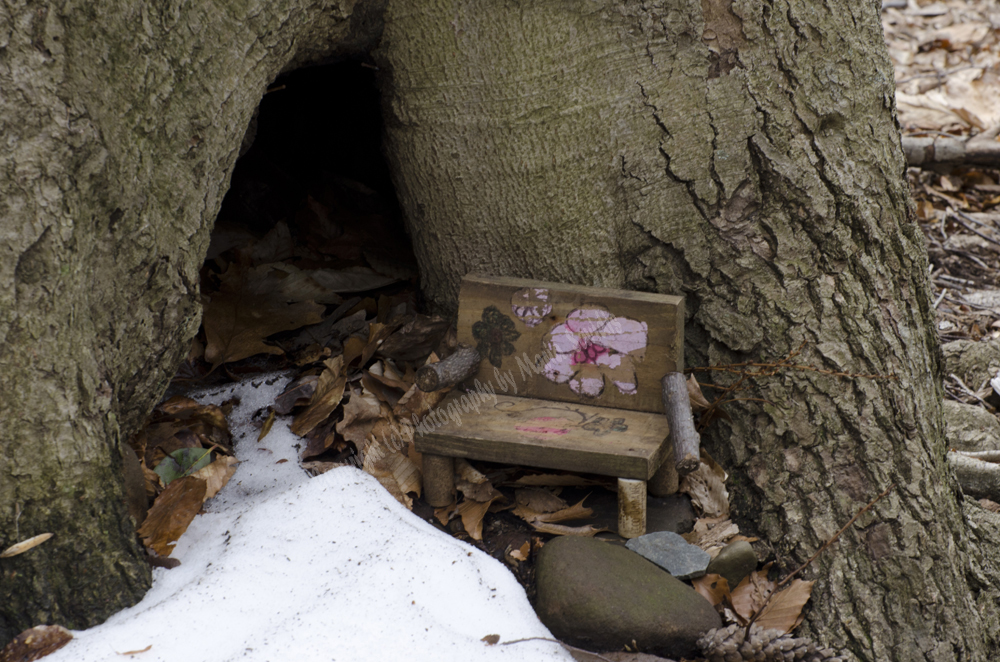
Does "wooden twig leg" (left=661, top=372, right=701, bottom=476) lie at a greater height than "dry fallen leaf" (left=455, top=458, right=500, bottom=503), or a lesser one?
greater

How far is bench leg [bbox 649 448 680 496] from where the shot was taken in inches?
85.0

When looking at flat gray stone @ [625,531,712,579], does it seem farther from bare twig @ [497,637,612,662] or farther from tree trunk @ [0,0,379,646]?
tree trunk @ [0,0,379,646]

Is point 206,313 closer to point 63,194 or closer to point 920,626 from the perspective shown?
point 63,194

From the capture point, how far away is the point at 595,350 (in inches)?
87.7

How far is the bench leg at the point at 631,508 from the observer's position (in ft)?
6.41

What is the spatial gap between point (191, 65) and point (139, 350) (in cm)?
68

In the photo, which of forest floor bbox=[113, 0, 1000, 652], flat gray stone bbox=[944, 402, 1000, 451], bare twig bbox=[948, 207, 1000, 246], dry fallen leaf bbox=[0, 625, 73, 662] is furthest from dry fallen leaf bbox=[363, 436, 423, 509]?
bare twig bbox=[948, 207, 1000, 246]

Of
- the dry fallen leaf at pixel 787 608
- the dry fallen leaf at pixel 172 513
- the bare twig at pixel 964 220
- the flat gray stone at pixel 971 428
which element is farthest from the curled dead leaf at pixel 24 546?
the bare twig at pixel 964 220

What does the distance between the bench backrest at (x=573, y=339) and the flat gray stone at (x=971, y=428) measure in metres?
1.67

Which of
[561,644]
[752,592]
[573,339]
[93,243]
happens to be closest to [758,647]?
[752,592]

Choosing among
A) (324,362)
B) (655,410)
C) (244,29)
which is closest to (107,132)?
(244,29)

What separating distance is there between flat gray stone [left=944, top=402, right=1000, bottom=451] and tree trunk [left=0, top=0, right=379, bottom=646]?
2934 millimetres

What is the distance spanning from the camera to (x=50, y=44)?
1446 mm

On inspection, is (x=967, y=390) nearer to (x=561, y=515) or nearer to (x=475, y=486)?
(x=561, y=515)
